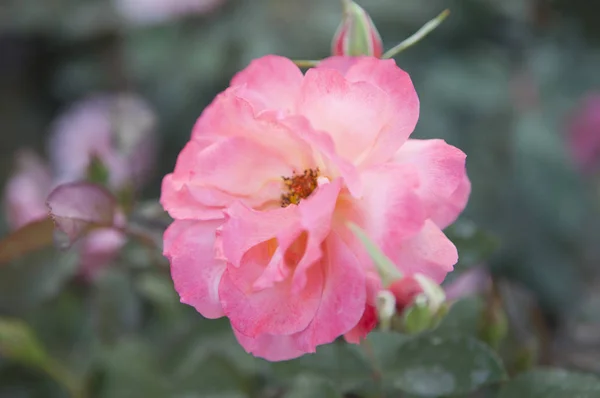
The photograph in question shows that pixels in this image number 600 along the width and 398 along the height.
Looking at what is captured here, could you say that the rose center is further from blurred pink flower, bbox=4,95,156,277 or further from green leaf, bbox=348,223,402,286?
blurred pink flower, bbox=4,95,156,277

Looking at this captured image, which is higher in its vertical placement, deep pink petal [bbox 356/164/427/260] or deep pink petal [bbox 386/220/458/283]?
deep pink petal [bbox 356/164/427/260]

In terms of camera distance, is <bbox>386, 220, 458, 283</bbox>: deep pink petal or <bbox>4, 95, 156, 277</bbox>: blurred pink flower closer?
<bbox>386, 220, 458, 283</bbox>: deep pink petal

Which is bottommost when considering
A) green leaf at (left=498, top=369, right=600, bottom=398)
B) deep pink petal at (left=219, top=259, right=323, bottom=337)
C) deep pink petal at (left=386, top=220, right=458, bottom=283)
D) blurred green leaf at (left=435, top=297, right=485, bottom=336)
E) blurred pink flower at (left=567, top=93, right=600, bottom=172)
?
blurred pink flower at (left=567, top=93, right=600, bottom=172)

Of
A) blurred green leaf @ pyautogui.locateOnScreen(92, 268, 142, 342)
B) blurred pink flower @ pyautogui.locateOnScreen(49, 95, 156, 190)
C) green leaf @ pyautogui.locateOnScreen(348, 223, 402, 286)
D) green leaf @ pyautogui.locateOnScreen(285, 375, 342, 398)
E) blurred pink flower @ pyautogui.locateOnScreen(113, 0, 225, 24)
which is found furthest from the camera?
blurred pink flower @ pyautogui.locateOnScreen(113, 0, 225, 24)

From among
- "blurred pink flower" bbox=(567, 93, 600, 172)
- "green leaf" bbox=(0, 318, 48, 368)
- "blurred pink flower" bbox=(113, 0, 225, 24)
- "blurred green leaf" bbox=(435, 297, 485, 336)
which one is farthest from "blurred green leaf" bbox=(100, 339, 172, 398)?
"blurred pink flower" bbox=(567, 93, 600, 172)

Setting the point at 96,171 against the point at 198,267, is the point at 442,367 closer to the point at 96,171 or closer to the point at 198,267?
the point at 198,267

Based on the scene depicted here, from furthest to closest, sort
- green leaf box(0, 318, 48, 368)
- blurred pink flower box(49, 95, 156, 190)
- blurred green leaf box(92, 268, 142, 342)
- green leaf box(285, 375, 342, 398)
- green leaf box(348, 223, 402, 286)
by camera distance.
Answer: blurred pink flower box(49, 95, 156, 190), blurred green leaf box(92, 268, 142, 342), green leaf box(0, 318, 48, 368), green leaf box(285, 375, 342, 398), green leaf box(348, 223, 402, 286)

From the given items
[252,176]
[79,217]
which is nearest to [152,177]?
[79,217]

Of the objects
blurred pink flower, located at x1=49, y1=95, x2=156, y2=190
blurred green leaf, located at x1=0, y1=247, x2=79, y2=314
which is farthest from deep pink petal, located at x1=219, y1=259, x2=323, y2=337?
blurred pink flower, located at x1=49, y1=95, x2=156, y2=190
